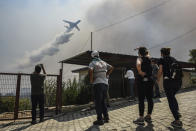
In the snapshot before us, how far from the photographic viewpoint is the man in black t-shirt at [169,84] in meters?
4.06

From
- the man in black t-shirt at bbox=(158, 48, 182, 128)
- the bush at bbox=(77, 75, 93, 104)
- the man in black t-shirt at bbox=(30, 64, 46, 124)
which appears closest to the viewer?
the man in black t-shirt at bbox=(158, 48, 182, 128)

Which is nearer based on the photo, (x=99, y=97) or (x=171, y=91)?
(x=171, y=91)

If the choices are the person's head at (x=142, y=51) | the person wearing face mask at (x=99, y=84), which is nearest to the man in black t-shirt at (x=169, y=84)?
the person's head at (x=142, y=51)

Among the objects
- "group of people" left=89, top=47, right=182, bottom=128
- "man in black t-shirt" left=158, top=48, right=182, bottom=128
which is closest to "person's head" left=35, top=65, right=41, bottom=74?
"group of people" left=89, top=47, right=182, bottom=128

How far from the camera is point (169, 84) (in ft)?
13.7

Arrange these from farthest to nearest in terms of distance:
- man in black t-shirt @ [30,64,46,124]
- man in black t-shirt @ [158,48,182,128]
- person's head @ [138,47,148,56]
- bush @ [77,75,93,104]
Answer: bush @ [77,75,93,104], man in black t-shirt @ [30,64,46,124], person's head @ [138,47,148,56], man in black t-shirt @ [158,48,182,128]

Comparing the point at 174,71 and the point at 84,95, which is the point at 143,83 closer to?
the point at 174,71

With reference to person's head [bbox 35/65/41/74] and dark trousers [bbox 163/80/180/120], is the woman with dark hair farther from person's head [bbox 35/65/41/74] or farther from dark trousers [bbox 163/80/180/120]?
person's head [bbox 35/65/41/74]

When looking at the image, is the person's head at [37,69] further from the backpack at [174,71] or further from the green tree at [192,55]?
the green tree at [192,55]

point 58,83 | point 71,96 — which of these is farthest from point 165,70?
point 71,96

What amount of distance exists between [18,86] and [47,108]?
214 cm

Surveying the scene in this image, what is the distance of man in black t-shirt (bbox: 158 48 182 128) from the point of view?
406cm

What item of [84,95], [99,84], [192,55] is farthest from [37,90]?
[192,55]

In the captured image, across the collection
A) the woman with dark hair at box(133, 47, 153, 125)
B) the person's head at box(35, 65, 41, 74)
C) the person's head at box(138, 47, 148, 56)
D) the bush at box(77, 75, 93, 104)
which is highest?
the person's head at box(138, 47, 148, 56)
